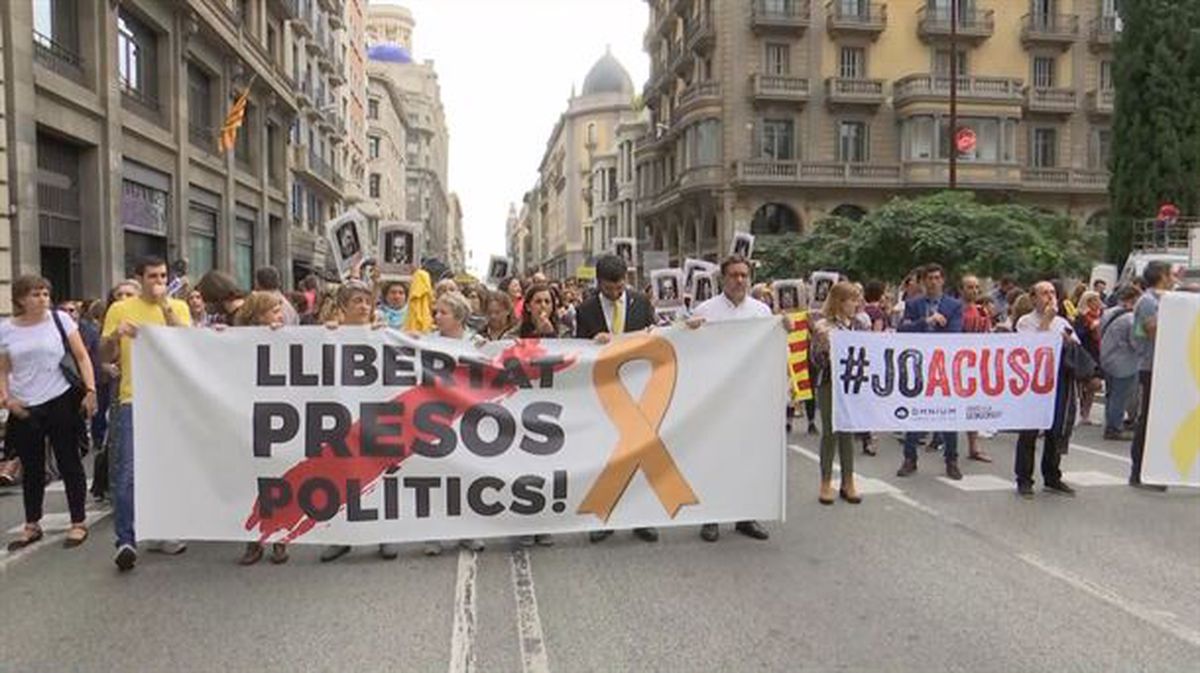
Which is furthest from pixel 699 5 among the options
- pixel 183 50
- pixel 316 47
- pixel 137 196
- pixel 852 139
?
pixel 137 196

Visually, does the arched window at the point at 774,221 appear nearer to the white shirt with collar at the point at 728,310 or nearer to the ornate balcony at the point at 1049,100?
the ornate balcony at the point at 1049,100

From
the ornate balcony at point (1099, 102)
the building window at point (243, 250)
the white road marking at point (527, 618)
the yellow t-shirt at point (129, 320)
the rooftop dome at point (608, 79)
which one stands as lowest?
Result: the white road marking at point (527, 618)

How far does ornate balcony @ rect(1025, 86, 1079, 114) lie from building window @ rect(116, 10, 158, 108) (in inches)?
1706

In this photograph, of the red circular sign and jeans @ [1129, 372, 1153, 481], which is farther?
the red circular sign

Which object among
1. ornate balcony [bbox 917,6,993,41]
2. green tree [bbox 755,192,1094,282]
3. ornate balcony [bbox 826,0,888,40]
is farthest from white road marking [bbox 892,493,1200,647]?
ornate balcony [bbox 917,6,993,41]

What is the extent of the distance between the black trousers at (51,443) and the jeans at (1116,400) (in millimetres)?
10879

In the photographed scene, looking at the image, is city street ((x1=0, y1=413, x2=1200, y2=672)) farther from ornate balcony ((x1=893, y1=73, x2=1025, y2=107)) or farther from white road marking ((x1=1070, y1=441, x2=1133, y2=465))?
ornate balcony ((x1=893, y1=73, x2=1025, y2=107))

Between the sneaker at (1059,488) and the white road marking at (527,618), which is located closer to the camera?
the white road marking at (527,618)

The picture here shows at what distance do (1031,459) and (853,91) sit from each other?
4427cm

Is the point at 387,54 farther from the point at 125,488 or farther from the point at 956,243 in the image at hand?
the point at 125,488

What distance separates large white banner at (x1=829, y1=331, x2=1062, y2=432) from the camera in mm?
8938

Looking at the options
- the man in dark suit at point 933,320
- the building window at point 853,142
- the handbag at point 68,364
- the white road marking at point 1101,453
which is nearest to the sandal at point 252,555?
the handbag at point 68,364

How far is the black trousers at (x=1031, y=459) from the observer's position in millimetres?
8617

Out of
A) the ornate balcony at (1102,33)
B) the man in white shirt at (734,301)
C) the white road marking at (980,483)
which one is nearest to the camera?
the man in white shirt at (734,301)
